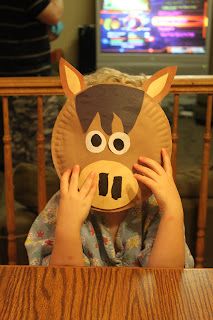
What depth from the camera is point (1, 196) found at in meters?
2.44

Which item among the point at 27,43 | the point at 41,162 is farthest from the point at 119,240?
the point at 27,43

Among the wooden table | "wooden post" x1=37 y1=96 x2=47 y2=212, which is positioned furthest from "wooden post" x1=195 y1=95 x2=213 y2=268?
the wooden table

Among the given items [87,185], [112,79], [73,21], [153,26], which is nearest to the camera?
[87,185]

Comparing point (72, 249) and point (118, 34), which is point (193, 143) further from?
point (72, 249)

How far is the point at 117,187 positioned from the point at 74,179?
0.09 m

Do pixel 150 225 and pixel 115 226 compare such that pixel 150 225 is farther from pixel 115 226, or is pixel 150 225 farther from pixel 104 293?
pixel 104 293

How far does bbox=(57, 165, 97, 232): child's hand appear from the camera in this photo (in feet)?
3.30

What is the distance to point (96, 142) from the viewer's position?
1026 millimetres

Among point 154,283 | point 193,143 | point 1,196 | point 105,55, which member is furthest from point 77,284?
→ point 105,55

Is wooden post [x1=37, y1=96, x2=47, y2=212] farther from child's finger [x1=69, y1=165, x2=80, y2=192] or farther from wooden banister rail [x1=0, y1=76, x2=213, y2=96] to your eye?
child's finger [x1=69, y1=165, x2=80, y2=192]

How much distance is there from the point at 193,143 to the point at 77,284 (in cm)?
367

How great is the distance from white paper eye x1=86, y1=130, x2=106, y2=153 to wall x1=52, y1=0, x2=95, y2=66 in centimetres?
450

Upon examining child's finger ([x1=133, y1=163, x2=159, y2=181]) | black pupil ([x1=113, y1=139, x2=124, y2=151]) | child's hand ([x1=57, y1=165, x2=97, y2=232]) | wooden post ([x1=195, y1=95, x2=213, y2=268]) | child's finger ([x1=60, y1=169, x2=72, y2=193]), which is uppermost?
black pupil ([x1=113, y1=139, x2=124, y2=151])

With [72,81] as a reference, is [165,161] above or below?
below
